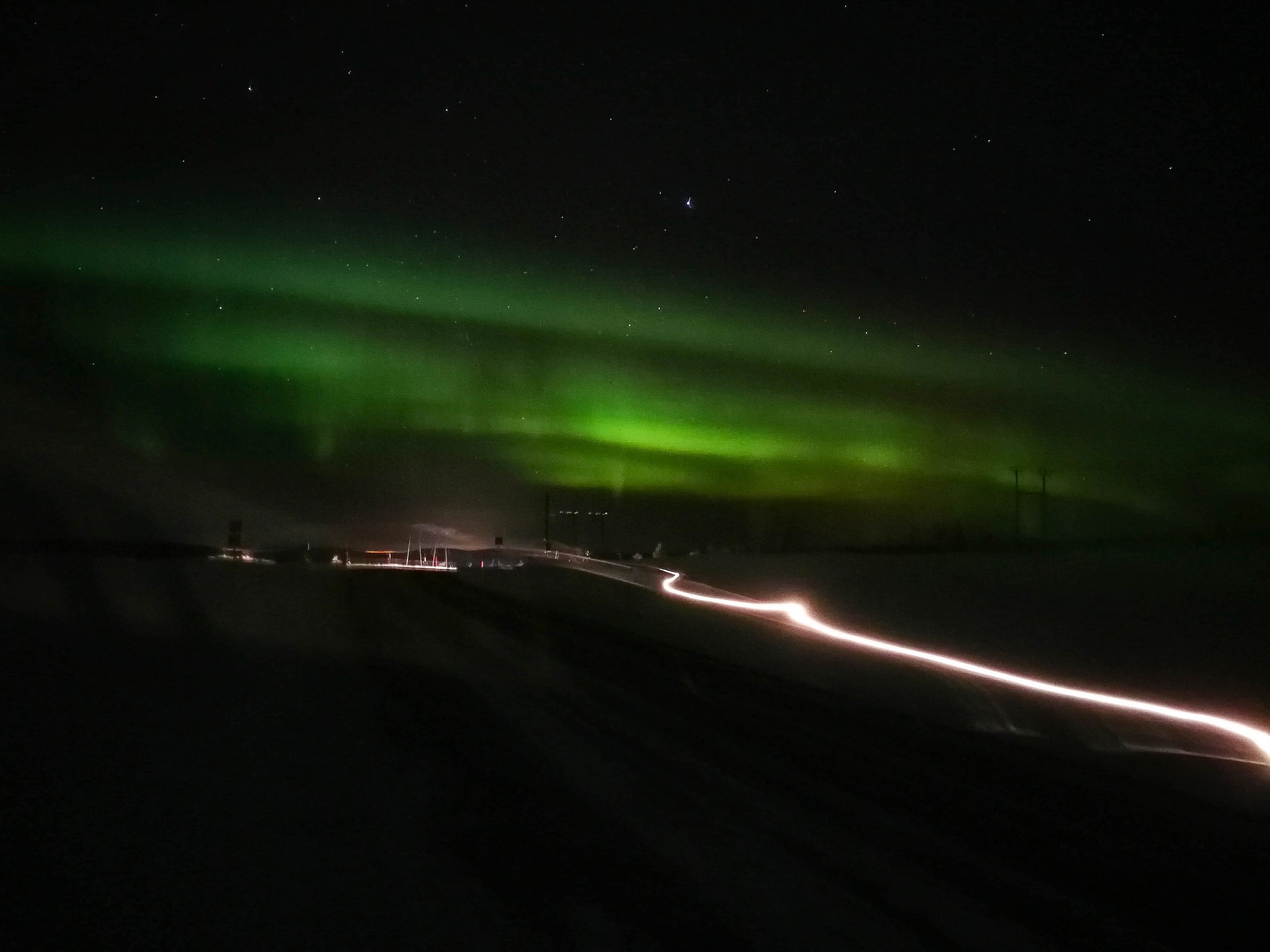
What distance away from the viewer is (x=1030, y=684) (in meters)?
14.2

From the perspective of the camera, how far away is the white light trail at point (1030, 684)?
11180mm

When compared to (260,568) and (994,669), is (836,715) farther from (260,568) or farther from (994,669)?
(260,568)

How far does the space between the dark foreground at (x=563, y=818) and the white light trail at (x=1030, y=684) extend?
4.45ft

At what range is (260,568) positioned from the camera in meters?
37.8

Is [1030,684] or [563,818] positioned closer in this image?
[563,818]

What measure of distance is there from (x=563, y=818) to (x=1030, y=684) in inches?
335

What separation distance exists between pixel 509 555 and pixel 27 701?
5463cm

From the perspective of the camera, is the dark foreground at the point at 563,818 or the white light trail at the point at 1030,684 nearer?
the dark foreground at the point at 563,818

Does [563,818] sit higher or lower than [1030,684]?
lower

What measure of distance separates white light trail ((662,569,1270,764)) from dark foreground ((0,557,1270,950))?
136 cm

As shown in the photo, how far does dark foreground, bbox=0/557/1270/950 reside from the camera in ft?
18.6

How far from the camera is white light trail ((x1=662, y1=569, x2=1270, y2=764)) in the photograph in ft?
36.7

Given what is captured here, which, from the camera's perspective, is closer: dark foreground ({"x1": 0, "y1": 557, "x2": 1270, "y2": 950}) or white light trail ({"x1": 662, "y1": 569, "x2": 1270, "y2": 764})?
dark foreground ({"x1": 0, "y1": 557, "x2": 1270, "y2": 950})

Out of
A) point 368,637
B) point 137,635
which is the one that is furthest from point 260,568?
point 137,635
